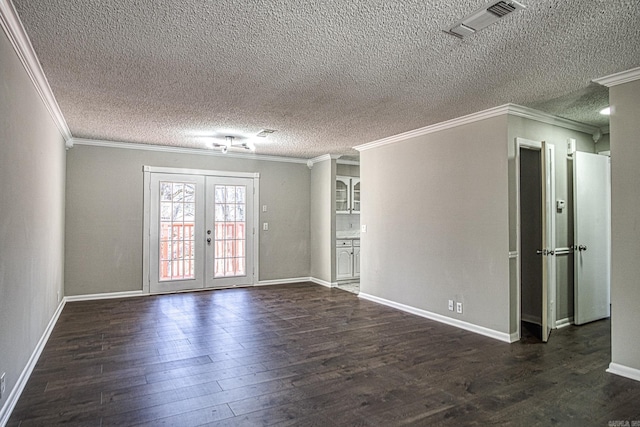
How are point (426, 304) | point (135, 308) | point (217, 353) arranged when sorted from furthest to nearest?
point (135, 308) → point (426, 304) → point (217, 353)

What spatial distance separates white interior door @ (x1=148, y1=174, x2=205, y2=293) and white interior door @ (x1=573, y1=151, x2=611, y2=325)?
18.3 ft

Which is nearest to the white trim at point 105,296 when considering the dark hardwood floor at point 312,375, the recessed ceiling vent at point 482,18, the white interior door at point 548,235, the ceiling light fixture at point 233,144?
the dark hardwood floor at point 312,375

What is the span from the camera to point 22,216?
293 centimetres

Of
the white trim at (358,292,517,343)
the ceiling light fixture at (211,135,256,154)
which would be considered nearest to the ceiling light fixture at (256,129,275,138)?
the ceiling light fixture at (211,135,256,154)

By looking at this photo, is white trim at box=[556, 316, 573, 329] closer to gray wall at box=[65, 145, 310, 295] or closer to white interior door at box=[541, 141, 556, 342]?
white interior door at box=[541, 141, 556, 342]

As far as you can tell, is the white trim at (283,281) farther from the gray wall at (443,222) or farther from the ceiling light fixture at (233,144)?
the ceiling light fixture at (233,144)

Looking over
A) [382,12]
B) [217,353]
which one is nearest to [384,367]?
[217,353]

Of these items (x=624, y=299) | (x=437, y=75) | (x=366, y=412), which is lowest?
(x=366, y=412)

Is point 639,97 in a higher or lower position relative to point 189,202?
higher

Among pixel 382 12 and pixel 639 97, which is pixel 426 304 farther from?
pixel 382 12

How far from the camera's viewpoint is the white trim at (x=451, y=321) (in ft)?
13.3

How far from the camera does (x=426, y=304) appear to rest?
16.4 ft

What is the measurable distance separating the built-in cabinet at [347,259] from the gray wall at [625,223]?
15.6ft

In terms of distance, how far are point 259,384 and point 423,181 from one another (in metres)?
3.26
